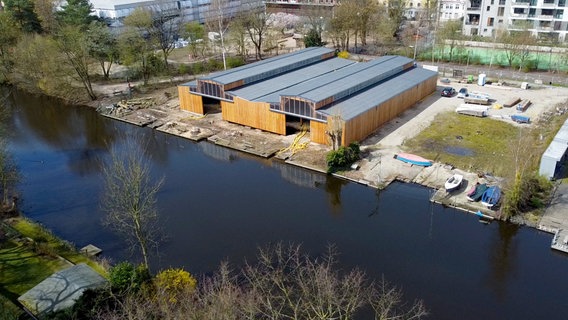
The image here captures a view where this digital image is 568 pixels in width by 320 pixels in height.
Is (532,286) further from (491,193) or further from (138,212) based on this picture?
(138,212)

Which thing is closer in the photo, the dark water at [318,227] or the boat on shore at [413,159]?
the dark water at [318,227]

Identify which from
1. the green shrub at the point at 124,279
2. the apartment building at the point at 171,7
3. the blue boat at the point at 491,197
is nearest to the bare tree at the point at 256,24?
the apartment building at the point at 171,7

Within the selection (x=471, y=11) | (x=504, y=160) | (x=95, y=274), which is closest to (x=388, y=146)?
(x=504, y=160)

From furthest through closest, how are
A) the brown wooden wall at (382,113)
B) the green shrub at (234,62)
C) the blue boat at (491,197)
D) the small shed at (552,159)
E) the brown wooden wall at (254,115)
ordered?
the green shrub at (234,62) → the brown wooden wall at (254,115) → the brown wooden wall at (382,113) → the small shed at (552,159) → the blue boat at (491,197)

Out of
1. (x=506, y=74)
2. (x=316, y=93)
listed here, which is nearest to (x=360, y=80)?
(x=316, y=93)

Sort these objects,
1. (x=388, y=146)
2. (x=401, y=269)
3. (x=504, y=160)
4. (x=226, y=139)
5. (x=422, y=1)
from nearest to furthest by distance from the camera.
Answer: (x=401, y=269) → (x=504, y=160) → (x=388, y=146) → (x=226, y=139) → (x=422, y=1)

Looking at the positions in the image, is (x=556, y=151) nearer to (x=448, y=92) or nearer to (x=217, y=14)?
(x=448, y=92)

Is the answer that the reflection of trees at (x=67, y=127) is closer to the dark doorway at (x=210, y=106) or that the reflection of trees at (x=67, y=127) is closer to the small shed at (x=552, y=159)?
the dark doorway at (x=210, y=106)
